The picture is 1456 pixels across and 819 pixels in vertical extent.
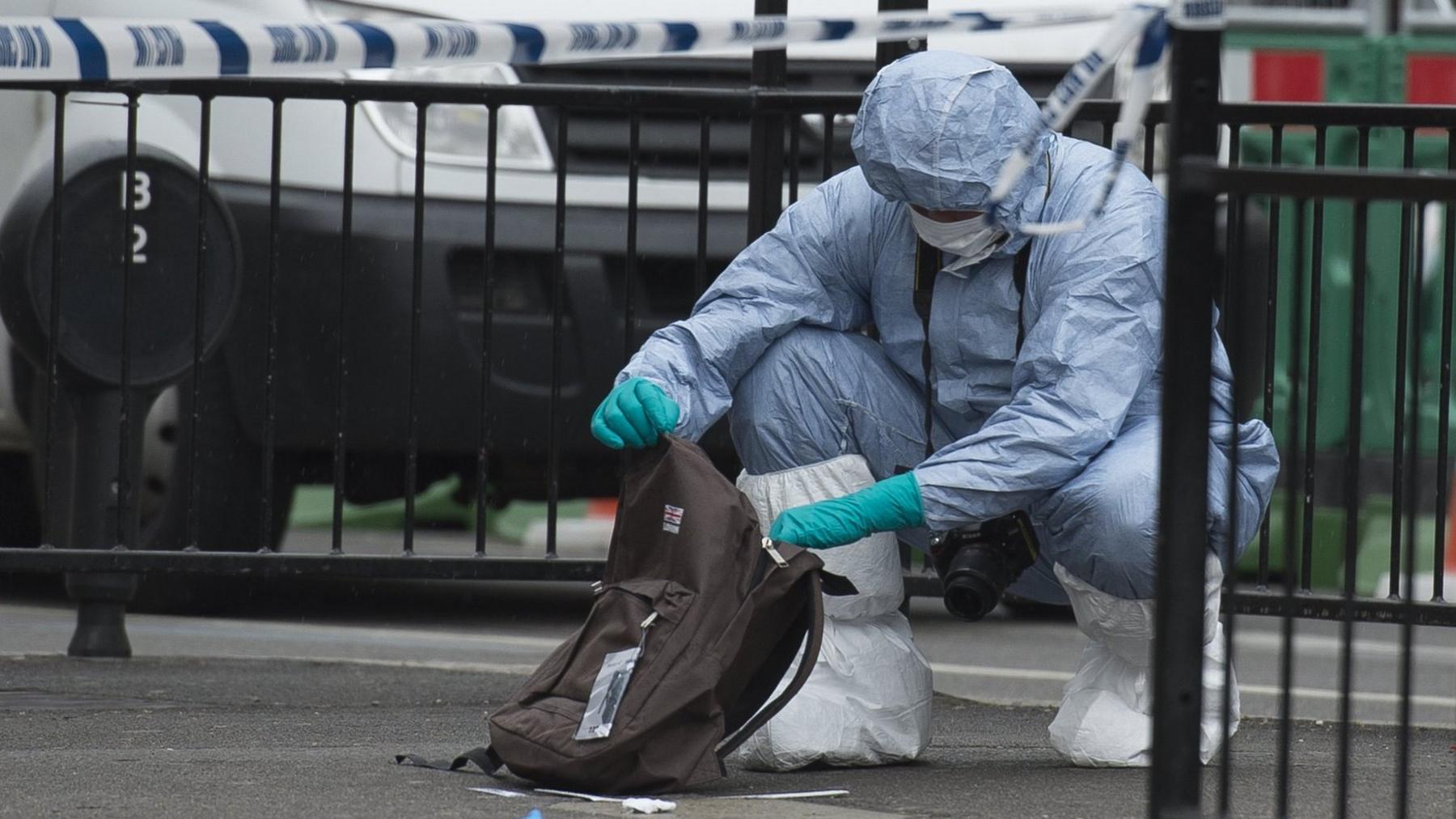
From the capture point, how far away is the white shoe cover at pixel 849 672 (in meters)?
3.37

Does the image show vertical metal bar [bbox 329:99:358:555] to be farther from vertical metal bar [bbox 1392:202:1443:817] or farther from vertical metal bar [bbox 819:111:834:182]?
vertical metal bar [bbox 1392:202:1443:817]

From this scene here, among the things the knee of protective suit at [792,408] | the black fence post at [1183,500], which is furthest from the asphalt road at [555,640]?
the black fence post at [1183,500]

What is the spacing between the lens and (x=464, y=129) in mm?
5559

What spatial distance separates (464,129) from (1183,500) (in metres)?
3.54

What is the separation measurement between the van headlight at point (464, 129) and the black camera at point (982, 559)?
8.04 ft

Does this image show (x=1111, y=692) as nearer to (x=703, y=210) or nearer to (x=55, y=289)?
(x=703, y=210)

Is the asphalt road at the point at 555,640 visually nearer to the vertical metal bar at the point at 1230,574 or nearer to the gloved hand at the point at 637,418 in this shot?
the gloved hand at the point at 637,418

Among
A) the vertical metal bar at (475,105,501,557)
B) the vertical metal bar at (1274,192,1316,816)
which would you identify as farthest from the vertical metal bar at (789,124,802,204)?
the vertical metal bar at (1274,192,1316,816)

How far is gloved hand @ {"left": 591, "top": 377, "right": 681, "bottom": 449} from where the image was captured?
3186mm

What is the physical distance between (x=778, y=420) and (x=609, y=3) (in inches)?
102

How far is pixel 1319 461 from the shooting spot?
25.9 feet

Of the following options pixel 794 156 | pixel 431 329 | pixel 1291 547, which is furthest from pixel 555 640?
pixel 1291 547

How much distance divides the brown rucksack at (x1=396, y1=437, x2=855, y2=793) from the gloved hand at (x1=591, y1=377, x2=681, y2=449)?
0.10ft

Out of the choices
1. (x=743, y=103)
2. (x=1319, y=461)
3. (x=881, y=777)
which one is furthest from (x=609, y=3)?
(x=1319, y=461)
